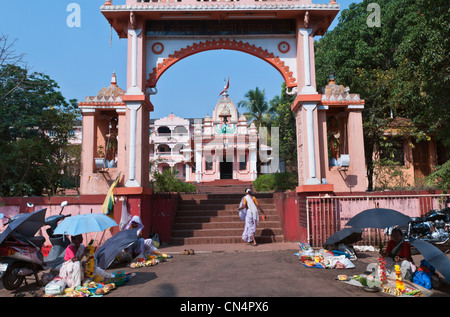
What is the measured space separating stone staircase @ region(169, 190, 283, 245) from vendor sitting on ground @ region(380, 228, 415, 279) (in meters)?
4.70

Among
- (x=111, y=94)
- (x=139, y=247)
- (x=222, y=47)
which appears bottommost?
(x=139, y=247)

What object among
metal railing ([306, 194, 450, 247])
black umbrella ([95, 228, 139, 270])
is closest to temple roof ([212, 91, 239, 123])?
metal railing ([306, 194, 450, 247])

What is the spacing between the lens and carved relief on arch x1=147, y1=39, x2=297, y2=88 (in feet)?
Result: 31.4

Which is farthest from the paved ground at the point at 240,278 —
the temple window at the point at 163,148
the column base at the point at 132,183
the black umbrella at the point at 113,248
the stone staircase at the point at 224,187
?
the temple window at the point at 163,148

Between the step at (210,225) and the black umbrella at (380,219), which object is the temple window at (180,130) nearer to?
the step at (210,225)

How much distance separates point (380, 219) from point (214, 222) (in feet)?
18.9

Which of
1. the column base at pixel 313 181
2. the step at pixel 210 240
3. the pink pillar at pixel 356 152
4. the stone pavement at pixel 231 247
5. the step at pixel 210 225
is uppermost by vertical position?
the pink pillar at pixel 356 152

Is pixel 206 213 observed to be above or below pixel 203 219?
above

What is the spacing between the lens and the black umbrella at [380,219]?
5129mm

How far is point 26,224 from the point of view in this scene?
5.53 m

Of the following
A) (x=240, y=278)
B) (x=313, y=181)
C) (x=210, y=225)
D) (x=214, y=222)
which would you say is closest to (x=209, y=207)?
(x=214, y=222)

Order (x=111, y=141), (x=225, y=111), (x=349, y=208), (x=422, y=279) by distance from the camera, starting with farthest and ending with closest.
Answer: (x=225, y=111)
(x=111, y=141)
(x=349, y=208)
(x=422, y=279)

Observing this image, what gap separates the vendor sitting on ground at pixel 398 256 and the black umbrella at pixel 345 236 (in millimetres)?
1592

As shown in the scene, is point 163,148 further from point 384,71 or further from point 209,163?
point 384,71
